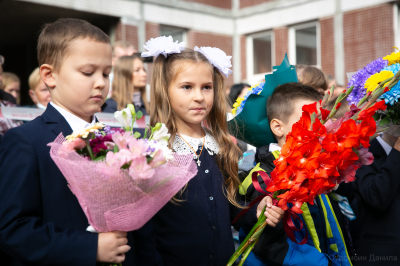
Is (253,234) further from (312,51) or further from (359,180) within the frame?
(312,51)

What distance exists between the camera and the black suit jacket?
2680 mm

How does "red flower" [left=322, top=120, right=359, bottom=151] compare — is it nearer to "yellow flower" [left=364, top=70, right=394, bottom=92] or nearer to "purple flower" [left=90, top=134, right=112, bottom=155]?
"yellow flower" [left=364, top=70, right=394, bottom=92]

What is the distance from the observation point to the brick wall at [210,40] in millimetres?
11258

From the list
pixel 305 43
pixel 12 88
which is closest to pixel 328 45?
pixel 305 43

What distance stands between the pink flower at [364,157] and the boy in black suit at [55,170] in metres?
1.18

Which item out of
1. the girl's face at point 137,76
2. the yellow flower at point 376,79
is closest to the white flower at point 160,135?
the yellow flower at point 376,79

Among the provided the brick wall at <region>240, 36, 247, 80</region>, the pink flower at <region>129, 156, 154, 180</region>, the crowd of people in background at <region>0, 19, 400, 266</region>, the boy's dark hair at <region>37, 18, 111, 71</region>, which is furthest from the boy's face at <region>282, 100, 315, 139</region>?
the brick wall at <region>240, 36, 247, 80</region>

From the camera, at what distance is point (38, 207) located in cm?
168

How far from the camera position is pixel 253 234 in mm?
2033

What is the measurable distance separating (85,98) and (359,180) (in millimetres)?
2037

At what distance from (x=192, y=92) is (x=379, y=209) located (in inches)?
61.1

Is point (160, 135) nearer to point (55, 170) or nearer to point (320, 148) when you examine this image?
point (55, 170)

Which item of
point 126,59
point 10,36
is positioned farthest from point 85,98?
point 10,36

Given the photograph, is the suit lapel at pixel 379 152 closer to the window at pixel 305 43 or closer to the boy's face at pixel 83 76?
the boy's face at pixel 83 76
